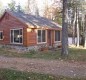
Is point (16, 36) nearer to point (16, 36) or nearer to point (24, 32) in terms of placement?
point (16, 36)

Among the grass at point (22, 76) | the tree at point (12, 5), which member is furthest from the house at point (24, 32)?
the tree at point (12, 5)

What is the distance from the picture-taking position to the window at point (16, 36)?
2481 centimetres

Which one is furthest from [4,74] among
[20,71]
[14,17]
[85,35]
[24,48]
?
[85,35]

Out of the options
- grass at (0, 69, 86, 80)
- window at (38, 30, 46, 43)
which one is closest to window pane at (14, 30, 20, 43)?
window at (38, 30, 46, 43)

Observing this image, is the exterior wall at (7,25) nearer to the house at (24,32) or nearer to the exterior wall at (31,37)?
the house at (24,32)

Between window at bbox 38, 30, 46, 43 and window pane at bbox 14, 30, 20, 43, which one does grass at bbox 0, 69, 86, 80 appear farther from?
window at bbox 38, 30, 46, 43

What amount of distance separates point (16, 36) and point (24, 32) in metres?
1.48

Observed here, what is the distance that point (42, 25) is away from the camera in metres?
26.2

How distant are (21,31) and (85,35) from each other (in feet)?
44.2

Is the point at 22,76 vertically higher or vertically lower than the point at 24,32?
lower

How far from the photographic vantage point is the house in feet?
79.6

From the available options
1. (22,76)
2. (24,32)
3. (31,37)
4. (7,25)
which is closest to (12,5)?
(7,25)

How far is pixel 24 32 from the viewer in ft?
79.4

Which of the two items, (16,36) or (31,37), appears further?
(16,36)
